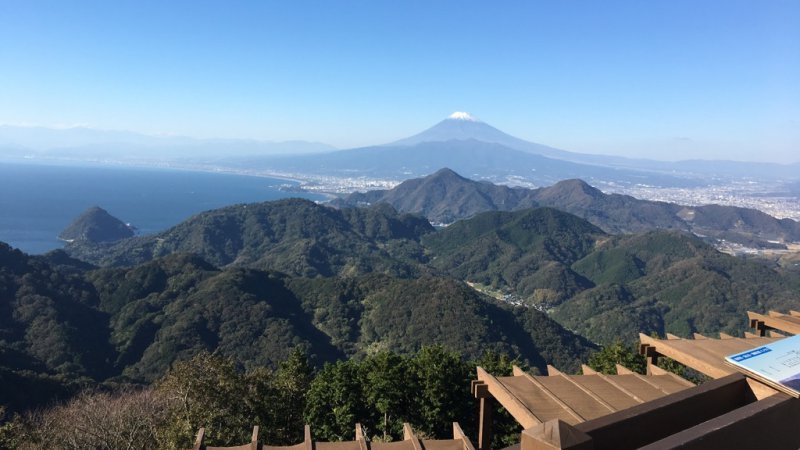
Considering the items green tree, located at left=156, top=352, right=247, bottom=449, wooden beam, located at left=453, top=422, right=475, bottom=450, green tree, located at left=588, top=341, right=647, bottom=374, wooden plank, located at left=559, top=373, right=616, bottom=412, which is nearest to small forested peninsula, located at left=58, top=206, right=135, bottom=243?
green tree, located at left=156, top=352, right=247, bottom=449

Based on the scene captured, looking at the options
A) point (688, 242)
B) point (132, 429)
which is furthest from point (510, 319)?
point (688, 242)

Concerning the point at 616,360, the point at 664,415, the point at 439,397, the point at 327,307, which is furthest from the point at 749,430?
the point at 327,307

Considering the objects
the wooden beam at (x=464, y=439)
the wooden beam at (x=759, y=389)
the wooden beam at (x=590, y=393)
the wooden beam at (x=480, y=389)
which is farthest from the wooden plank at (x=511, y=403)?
the wooden beam at (x=759, y=389)

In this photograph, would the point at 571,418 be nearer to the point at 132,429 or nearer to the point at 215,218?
the point at 132,429

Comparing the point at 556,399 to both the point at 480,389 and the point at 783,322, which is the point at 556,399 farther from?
the point at 783,322

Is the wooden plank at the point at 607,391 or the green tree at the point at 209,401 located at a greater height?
the wooden plank at the point at 607,391

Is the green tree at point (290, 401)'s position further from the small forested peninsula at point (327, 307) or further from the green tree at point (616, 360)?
the green tree at point (616, 360)
